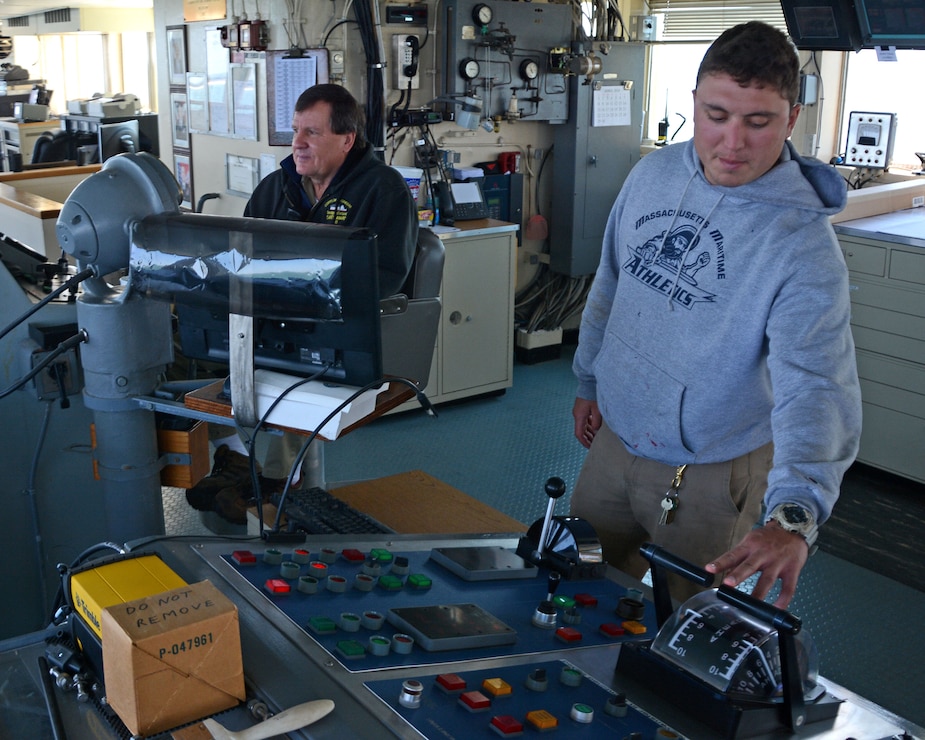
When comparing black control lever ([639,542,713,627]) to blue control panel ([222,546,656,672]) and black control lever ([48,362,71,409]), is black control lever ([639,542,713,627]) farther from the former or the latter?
black control lever ([48,362,71,409])

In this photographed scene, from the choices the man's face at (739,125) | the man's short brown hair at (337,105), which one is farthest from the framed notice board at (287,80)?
the man's face at (739,125)

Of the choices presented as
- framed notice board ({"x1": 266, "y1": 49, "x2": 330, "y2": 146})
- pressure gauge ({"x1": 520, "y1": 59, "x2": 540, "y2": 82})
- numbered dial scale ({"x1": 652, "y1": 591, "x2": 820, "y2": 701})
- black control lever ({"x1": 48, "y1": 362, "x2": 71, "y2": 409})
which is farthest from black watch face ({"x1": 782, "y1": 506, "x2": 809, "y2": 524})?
pressure gauge ({"x1": 520, "y1": 59, "x2": 540, "y2": 82})

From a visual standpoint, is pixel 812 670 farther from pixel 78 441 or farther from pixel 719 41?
pixel 78 441

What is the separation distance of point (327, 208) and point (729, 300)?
62.3 inches

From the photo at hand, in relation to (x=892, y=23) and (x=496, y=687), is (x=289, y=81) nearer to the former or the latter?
(x=892, y=23)

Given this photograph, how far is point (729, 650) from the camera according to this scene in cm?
98

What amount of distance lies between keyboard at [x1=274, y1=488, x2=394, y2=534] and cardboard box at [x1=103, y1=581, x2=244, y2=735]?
53cm

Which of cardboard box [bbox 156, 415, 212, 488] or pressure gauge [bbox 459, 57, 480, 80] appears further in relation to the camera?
pressure gauge [bbox 459, 57, 480, 80]

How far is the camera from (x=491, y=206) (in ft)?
16.2

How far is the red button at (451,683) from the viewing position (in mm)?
974

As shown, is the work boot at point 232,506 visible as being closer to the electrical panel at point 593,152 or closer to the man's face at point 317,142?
the man's face at point 317,142

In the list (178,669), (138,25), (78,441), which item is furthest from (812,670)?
(138,25)

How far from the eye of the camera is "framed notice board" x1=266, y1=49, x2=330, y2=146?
13.6 feet

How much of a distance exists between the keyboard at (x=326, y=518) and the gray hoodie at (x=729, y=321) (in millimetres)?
485
